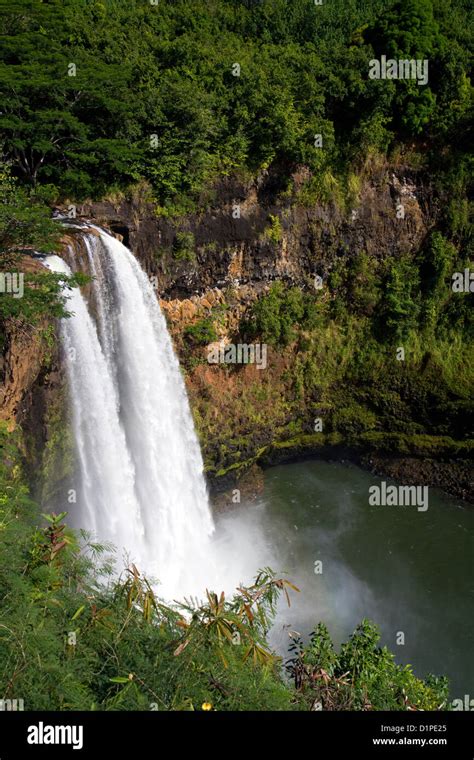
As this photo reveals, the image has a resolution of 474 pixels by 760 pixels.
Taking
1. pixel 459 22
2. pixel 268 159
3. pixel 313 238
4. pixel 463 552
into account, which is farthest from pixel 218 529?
pixel 459 22

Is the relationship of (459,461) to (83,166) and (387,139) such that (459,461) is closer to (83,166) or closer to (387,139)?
(387,139)

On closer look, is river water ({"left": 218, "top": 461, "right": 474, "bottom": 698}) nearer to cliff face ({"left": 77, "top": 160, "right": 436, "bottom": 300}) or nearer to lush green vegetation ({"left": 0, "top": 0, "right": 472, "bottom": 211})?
cliff face ({"left": 77, "top": 160, "right": 436, "bottom": 300})

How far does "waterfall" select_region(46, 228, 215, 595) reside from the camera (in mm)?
11789

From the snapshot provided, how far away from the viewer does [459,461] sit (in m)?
17.8

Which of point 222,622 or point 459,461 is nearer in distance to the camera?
point 222,622

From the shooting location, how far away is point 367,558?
49.6 feet
